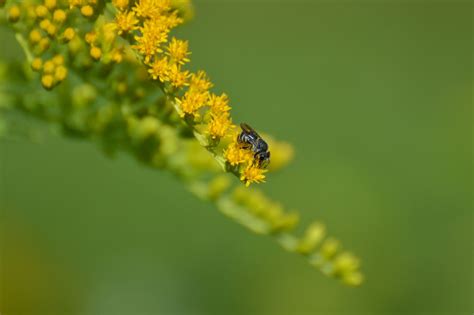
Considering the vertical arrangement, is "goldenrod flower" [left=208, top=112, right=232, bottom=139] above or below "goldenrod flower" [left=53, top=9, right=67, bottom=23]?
below

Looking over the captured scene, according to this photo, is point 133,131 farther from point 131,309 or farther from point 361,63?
point 361,63

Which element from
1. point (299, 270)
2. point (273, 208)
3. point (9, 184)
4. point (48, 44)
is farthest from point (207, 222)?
point (48, 44)

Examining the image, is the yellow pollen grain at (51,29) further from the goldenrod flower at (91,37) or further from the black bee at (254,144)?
the black bee at (254,144)

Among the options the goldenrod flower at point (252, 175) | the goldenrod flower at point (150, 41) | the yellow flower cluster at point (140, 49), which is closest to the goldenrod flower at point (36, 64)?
the yellow flower cluster at point (140, 49)

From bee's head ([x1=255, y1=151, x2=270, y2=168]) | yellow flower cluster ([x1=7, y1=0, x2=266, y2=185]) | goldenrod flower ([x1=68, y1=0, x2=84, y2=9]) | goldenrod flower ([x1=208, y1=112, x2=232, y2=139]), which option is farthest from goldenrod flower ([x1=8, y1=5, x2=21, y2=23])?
bee's head ([x1=255, y1=151, x2=270, y2=168])

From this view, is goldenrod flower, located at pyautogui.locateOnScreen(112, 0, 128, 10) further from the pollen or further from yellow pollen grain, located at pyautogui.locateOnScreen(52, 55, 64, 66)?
the pollen

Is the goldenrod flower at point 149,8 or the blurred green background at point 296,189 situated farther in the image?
the blurred green background at point 296,189
